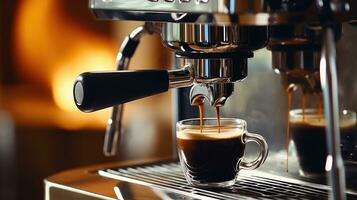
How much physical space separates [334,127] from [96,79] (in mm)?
221

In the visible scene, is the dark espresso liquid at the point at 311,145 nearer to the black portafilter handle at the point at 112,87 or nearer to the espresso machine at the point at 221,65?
the espresso machine at the point at 221,65

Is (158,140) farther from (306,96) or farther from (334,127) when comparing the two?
(334,127)

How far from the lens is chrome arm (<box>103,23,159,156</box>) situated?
3.10ft

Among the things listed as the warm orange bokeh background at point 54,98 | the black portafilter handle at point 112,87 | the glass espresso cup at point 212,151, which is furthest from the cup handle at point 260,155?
the warm orange bokeh background at point 54,98

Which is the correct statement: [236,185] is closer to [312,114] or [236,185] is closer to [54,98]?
[312,114]

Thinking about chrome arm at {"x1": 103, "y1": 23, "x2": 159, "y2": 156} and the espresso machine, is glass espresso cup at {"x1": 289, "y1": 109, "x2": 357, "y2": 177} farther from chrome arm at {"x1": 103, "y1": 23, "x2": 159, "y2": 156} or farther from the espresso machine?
chrome arm at {"x1": 103, "y1": 23, "x2": 159, "y2": 156}

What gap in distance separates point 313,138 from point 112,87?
0.26 meters

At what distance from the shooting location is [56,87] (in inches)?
83.0

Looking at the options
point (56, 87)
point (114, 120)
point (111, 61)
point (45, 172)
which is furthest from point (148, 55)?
point (114, 120)

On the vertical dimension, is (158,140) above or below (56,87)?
below

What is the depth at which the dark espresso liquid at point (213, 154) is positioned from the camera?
0.84m

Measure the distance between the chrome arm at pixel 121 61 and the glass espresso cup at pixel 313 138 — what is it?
19 centimetres

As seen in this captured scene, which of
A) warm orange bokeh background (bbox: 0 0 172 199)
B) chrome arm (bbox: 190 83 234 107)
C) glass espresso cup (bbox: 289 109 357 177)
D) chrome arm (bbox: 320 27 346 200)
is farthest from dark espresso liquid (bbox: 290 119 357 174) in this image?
warm orange bokeh background (bbox: 0 0 172 199)

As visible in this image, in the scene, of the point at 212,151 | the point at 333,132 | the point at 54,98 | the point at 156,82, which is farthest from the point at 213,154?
the point at 54,98
